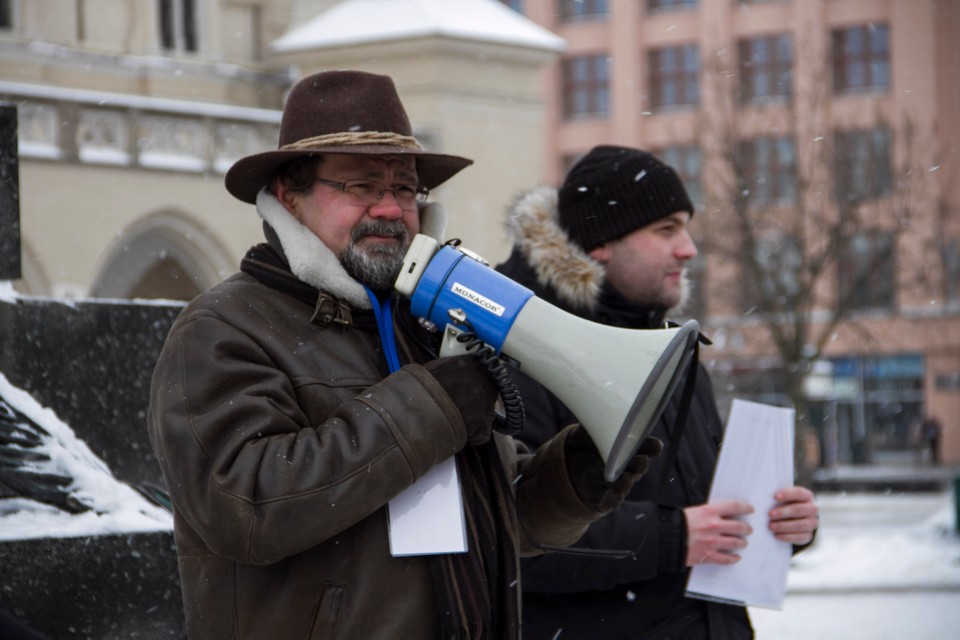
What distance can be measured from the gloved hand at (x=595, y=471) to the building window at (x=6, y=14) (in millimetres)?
21490

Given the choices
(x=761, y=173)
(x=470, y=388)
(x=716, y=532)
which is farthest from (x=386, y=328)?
(x=761, y=173)

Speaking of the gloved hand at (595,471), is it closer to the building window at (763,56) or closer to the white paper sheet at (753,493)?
the white paper sheet at (753,493)

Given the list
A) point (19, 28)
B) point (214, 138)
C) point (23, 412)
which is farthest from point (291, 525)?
point (19, 28)

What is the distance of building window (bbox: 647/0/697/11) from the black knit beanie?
4507 centimetres

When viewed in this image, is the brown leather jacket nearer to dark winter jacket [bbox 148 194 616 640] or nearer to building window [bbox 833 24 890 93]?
dark winter jacket [bbox 148 194 616 640]

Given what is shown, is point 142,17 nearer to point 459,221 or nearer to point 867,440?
point 459,221

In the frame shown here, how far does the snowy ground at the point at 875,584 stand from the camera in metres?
10.9

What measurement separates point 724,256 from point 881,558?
9.49 m

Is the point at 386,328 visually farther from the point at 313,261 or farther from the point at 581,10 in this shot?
the point at 581,10

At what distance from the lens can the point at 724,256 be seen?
2520cm

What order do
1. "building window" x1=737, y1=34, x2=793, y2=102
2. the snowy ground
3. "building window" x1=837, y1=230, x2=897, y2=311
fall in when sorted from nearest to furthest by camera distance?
the snowy ground < "building window" x1=837, y1=230, x2=897, y2=311 < "building window" x1=737, y1=34, x2=793, y2=102

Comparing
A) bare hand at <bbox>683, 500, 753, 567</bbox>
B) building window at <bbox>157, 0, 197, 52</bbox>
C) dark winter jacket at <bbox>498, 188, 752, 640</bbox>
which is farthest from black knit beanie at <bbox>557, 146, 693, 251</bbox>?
building window at <bbox>157, 0, 197, 52</bbox>

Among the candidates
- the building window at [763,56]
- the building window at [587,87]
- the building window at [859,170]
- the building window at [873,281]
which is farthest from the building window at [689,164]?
the building window at [587,87]

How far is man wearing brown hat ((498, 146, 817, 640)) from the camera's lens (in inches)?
145
